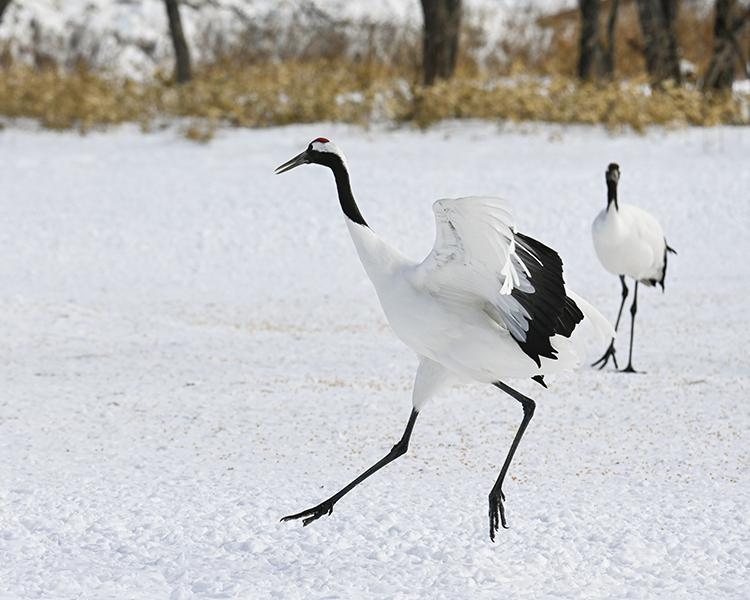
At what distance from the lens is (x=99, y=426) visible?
4.99 meters

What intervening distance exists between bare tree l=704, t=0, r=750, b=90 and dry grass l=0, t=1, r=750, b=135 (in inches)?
17.5

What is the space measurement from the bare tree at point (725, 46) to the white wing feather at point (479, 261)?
12.3m

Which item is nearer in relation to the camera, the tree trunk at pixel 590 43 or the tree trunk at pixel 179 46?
the tree trunk at pixel 590 43

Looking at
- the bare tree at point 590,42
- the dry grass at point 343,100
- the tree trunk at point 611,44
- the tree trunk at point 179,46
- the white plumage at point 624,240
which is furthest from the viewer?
the tree trunk at point 611,44

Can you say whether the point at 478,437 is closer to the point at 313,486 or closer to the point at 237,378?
the point at 313,486

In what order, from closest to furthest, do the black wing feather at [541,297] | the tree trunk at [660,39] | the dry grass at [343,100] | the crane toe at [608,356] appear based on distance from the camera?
1. the black wing feather at [541,297]
2. the crane toe at [608,356]
3. the dry grass at [343,100]
4. the tree trunk at [660,39]

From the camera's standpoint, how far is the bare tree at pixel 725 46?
14070mm

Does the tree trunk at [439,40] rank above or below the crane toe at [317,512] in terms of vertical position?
above

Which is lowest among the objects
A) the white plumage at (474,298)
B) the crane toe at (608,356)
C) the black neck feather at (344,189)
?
the crane toe at (608,356)

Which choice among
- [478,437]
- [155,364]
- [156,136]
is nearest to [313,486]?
[478,437]

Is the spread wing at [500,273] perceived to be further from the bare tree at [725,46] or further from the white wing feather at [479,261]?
the bare tree at [725,46]

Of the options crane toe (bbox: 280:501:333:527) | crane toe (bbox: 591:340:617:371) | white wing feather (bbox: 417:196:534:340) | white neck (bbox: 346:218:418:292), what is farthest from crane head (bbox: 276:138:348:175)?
crane toe (bbox: 591:340:617:371)

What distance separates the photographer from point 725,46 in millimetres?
14000

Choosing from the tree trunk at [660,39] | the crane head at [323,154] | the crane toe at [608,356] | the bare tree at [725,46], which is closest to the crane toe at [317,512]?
the crane head at [323,154]
